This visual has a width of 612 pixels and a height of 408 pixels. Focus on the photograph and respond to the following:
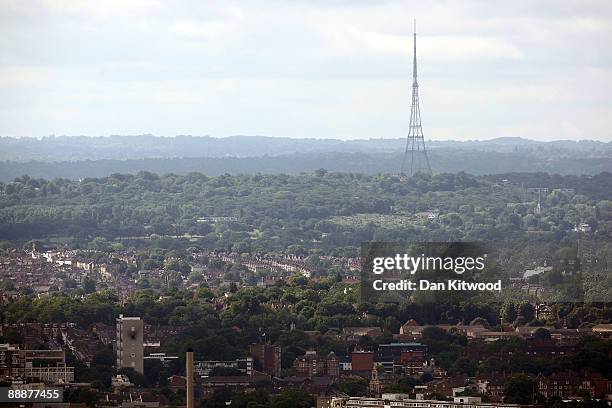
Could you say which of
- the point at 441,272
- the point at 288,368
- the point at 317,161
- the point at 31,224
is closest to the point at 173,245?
the point at 31,224

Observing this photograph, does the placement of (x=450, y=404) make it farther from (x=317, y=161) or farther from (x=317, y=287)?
(x=317, y=161)

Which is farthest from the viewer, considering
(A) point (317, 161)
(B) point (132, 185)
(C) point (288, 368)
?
(A) point (317, 161)

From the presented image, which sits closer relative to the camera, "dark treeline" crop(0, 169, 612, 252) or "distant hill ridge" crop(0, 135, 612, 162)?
"dark treeline" crop(0, 169, 612, 252)

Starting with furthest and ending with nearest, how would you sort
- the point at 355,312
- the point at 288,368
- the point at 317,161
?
the point at 317,161 < the point at 355,312 < the point at 288,368

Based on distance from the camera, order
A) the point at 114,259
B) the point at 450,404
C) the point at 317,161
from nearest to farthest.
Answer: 1. the point at 450,404
2. the point at 114,259
3. the point at 317,161

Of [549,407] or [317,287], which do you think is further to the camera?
[317,287]

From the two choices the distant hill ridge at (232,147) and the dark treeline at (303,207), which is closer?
the dark treeline at (303,207)

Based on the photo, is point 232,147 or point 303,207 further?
point 232,147

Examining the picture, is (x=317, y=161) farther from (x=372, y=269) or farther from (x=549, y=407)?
(x=549, y=407)

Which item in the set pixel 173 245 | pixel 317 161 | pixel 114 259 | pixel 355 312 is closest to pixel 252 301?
pixel 355 312
